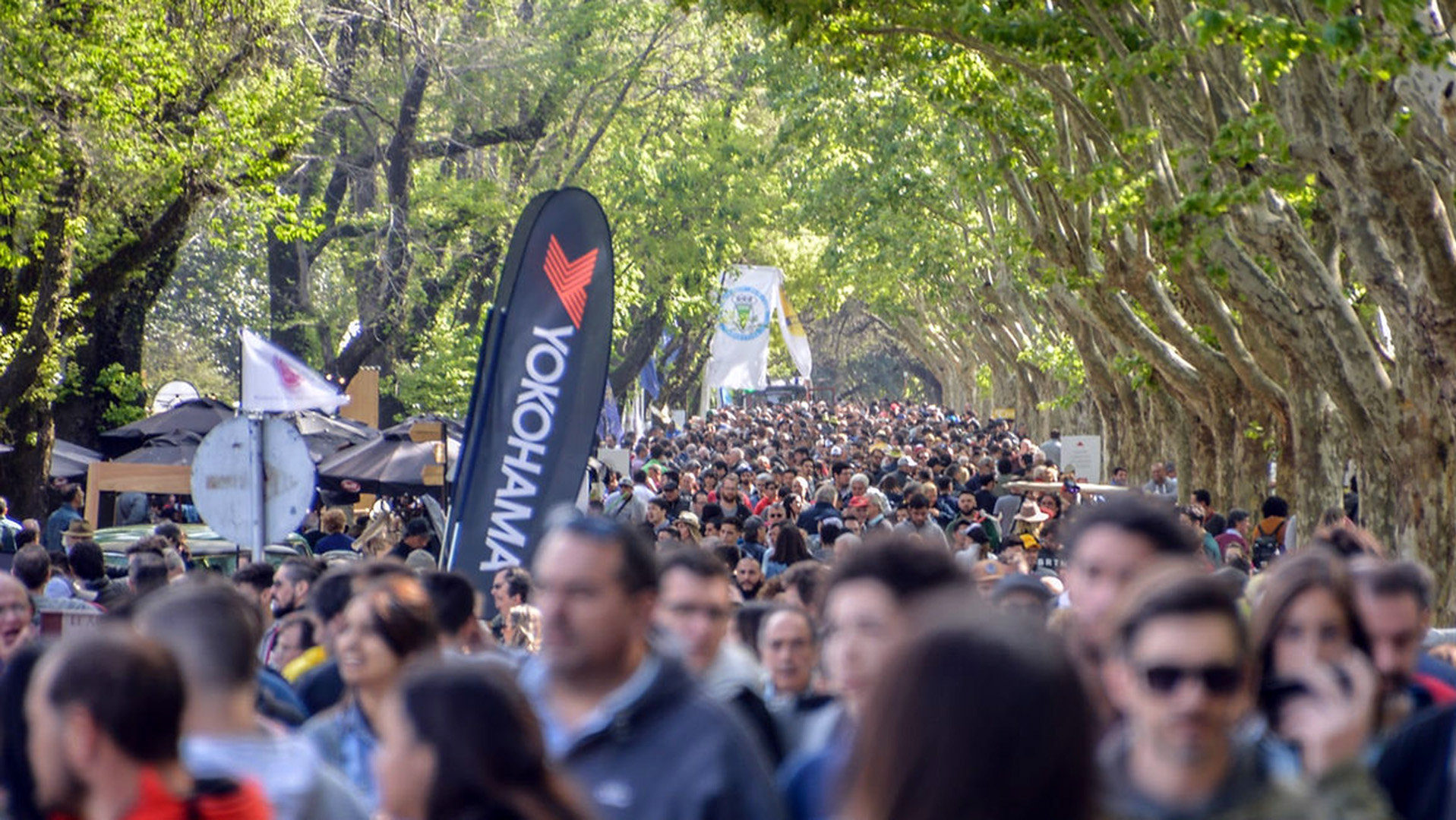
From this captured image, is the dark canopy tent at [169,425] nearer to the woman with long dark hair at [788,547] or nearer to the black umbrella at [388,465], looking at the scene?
the black umbrella at [388,465]

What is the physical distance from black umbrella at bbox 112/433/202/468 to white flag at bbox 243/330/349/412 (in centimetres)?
710

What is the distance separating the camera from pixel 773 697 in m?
5.18

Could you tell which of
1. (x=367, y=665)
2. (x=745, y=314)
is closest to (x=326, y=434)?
(x=745, y=314)

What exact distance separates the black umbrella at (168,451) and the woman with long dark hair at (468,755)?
53.8 feet

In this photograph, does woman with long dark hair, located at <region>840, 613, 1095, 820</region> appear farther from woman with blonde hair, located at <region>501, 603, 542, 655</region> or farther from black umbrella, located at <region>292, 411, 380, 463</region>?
black umbrella, located at <region>292, 411, 380, 463</region>

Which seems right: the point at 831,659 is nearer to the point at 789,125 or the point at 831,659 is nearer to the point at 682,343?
the point at 789,125

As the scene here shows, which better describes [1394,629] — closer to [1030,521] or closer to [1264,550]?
[1030,521]

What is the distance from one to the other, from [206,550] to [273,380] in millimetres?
Result: 2790

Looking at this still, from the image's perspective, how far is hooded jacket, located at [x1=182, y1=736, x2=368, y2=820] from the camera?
3.76 m

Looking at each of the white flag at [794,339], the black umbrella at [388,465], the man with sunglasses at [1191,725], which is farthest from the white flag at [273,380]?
the white flag at [794,339]

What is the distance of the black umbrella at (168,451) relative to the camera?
19328 mm

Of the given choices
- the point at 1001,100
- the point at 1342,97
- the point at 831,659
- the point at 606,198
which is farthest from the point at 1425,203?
the point at 606,198

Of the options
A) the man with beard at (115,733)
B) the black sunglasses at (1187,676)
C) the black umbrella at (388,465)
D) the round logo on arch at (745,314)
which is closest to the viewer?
the black sunglasses at (1187,676)

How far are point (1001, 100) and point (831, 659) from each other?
1491 cm
